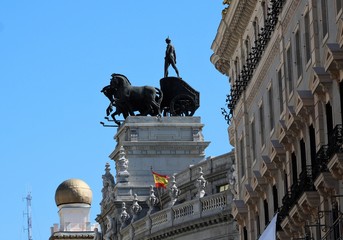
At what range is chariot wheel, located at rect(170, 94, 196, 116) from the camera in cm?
12338

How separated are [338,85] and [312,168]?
3961 mm

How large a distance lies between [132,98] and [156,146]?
4883mm

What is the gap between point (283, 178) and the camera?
58.2 metres

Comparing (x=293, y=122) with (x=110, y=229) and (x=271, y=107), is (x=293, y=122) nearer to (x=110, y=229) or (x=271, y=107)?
(x=271, y=107)

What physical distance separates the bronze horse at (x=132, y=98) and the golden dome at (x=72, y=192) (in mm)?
56360

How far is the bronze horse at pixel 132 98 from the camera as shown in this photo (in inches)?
4796

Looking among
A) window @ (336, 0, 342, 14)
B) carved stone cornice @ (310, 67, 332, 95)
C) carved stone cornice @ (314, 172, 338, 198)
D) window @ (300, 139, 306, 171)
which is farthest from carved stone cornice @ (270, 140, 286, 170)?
window @ (336, 0, 342, 14)

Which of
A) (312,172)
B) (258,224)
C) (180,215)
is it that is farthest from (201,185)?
(312,172)

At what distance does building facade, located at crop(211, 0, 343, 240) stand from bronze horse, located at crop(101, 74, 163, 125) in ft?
158

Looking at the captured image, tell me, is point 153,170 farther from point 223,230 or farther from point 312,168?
point 312,168

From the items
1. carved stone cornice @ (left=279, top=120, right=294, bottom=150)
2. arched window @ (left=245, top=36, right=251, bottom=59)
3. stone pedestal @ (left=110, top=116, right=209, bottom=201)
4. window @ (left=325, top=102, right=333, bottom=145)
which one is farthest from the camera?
stone pedestal @ (left=110, top=116, right=209, bottom=201)

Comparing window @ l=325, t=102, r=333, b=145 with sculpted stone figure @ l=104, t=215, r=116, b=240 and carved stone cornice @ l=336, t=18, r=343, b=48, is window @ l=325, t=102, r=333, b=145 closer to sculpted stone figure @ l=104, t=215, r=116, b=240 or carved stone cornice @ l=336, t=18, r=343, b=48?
carved stone cornice @ l=336, t=18, r=343, b=48

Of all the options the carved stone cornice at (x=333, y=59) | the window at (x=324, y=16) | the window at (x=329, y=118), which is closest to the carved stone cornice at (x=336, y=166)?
the carved stone cornice at (x=333, y=59)

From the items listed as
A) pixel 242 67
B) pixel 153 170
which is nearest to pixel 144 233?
→ pixel 153 170
